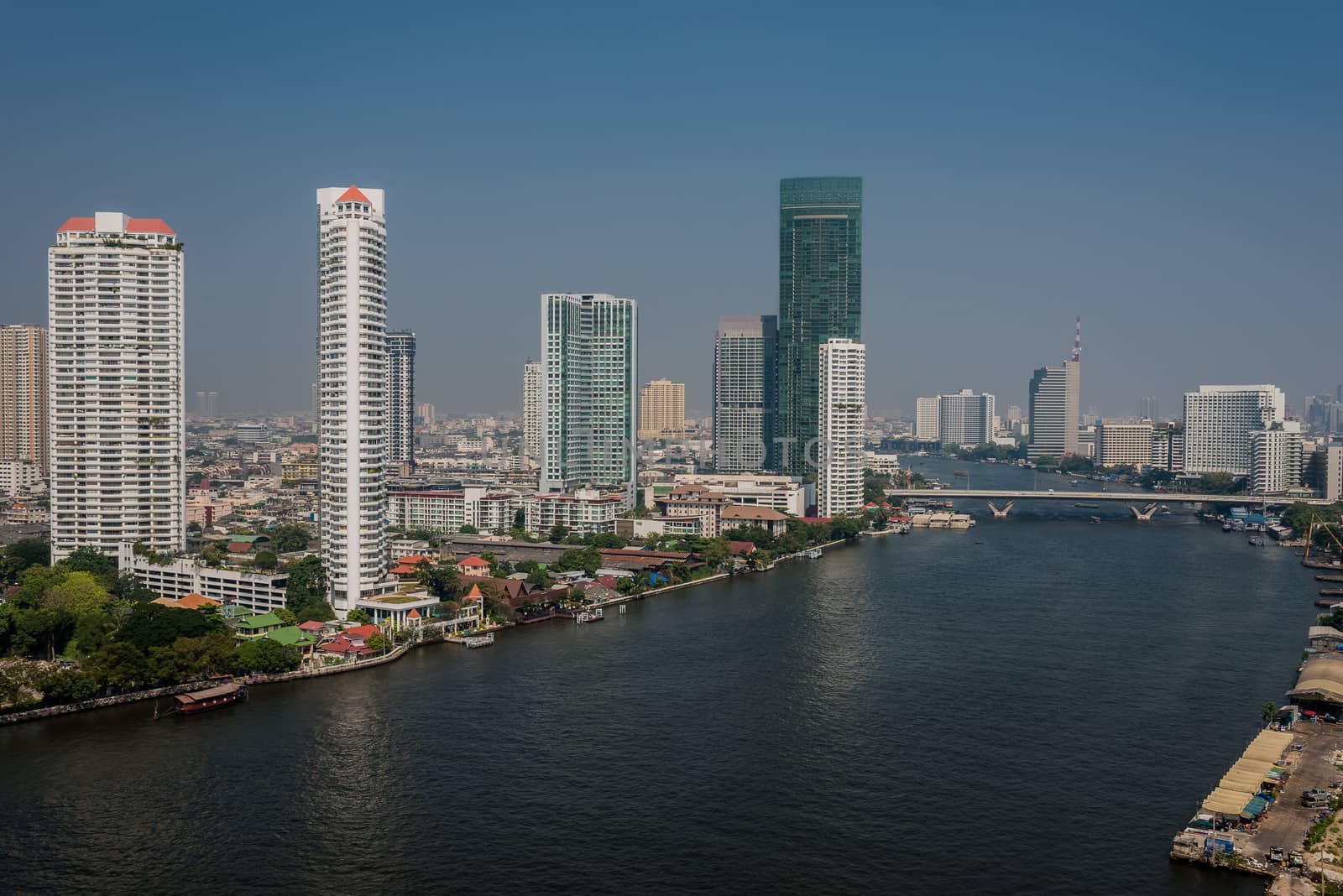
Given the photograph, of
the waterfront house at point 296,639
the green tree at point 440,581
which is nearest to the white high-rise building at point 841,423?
the green tree at point 440,581

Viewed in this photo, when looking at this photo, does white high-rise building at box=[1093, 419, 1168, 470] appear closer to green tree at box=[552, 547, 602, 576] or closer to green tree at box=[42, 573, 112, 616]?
green tree at box=[552, 547, 602, 576]

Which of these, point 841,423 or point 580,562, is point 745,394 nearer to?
A: point 841,423

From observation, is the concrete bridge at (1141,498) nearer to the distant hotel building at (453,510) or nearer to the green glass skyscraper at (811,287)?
the green glass skyscraper at (811,287)

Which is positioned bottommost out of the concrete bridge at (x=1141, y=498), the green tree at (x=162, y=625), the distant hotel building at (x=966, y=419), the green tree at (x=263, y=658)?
the green tree at (x=263, y=658)

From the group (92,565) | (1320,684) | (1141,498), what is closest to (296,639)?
(92,565)

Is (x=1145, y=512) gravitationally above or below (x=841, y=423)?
below
